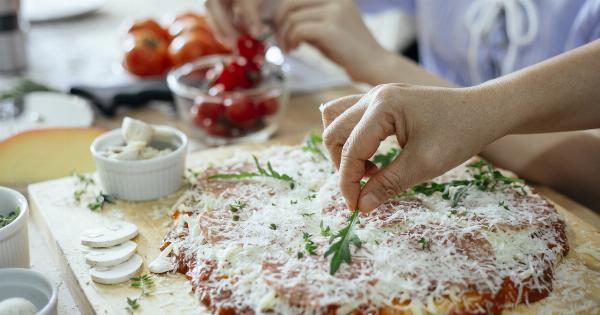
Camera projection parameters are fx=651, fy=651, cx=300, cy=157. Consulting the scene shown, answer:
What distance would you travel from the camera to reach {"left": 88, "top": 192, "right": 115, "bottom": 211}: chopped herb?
166 cm

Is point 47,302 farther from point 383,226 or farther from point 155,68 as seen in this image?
point 155,68

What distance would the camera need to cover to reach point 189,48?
2.69 metres

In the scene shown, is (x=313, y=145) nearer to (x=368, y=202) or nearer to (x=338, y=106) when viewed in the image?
(x=338, y=106)

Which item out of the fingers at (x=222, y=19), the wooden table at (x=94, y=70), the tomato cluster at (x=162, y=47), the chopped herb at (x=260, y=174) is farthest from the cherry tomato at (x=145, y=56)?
the chopped herb at (x=260, y=174)

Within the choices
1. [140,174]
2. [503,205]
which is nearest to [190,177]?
[140,174]

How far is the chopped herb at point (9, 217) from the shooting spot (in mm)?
1395

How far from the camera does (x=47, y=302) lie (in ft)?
4.05

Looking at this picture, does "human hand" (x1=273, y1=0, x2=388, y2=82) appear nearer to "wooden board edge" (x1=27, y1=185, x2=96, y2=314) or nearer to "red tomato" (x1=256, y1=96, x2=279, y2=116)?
"red tomato" (x1=256, y1=96, x2=279, y2=116)

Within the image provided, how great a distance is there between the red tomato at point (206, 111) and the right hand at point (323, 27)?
0.38 metres

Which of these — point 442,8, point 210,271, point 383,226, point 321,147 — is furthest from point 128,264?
point 442,8

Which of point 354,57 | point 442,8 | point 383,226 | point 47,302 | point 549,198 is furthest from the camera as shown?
Answer: point 442,8

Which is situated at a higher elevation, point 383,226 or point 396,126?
point 396,126

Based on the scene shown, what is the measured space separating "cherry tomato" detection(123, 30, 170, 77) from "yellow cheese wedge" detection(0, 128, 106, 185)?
0.70 meters

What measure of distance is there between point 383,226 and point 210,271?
1.23 feet
